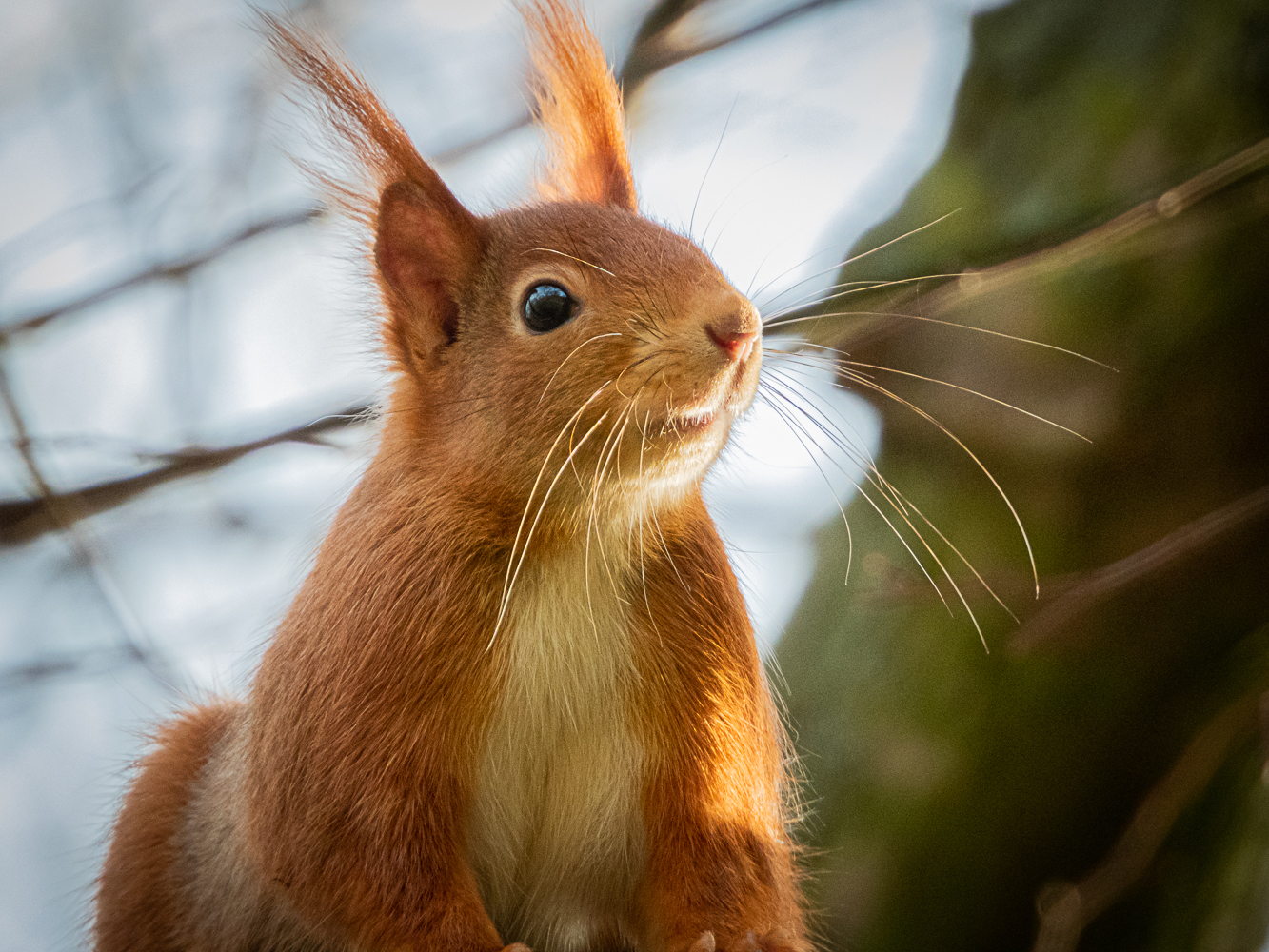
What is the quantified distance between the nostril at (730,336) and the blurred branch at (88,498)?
600mm

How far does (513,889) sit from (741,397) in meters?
0.43

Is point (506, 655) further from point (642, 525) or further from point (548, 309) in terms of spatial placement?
point (548, 309)

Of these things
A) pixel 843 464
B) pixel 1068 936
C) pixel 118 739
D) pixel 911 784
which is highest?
pixel 843 464

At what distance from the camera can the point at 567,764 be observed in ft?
2.62

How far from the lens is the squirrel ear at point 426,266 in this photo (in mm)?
779

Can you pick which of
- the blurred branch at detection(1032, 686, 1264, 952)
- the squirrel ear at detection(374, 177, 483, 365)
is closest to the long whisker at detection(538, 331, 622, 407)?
the squirrel ear at detection(374, 177, 483, 365)

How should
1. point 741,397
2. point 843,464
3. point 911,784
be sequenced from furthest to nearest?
point 911,784 < point 843,464 < point 741,397

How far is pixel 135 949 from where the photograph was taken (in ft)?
2.65

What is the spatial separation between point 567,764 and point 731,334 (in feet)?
1.18

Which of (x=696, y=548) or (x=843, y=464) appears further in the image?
(x=843, y=464)


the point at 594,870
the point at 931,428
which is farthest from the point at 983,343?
the point at 594,870

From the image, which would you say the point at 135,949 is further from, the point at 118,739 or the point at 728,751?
the point at 728,751

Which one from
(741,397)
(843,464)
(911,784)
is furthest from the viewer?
(911,784)

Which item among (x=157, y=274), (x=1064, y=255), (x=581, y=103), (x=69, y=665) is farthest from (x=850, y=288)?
(x=69, y=665)
